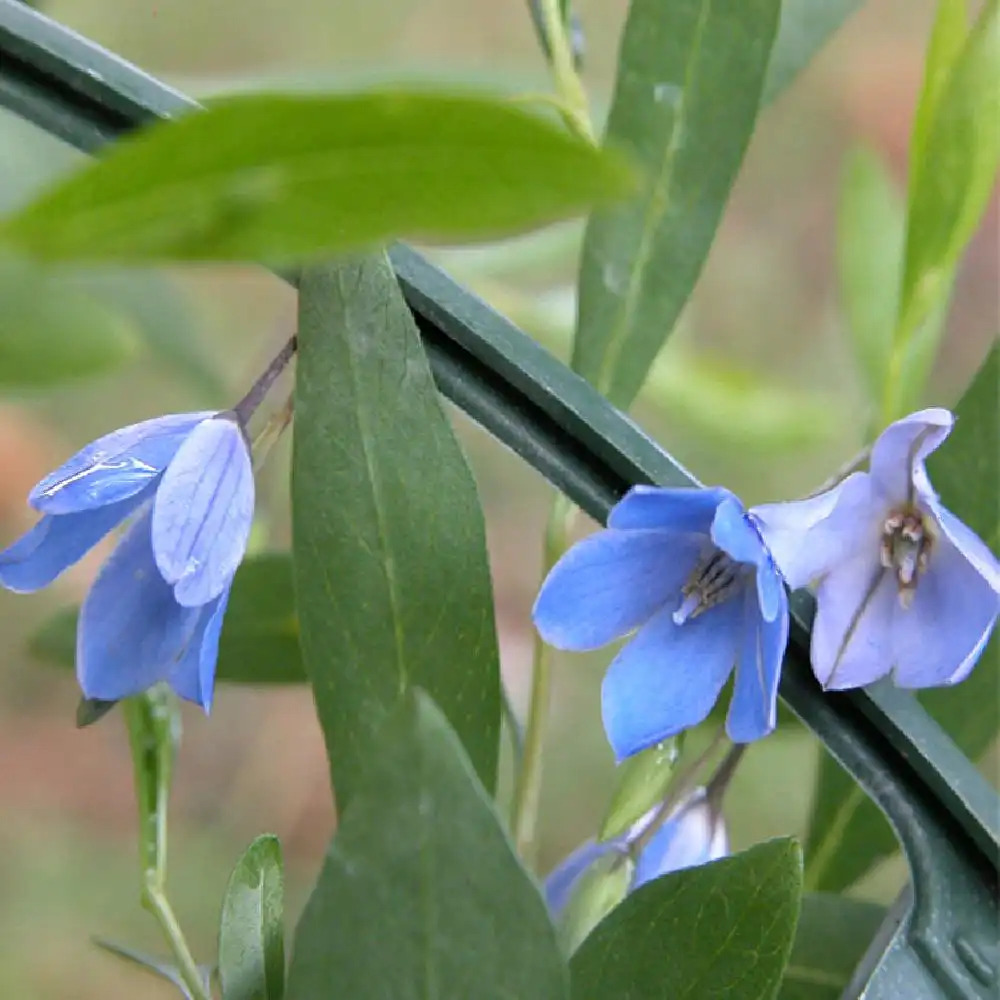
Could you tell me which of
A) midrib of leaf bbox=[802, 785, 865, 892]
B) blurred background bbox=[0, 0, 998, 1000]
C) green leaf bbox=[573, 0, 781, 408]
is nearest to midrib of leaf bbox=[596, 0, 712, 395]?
green leaf bbox=[573, 0, 781, 408]

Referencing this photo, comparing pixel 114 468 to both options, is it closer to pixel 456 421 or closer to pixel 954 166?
pixel 954 166

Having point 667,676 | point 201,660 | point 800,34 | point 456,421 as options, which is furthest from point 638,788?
point 456,421

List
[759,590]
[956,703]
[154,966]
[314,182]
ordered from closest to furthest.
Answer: [314,182] < [759,590] < [154,966] < [956,703]

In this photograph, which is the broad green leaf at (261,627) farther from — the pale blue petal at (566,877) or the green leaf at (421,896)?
the green leaf at (421,896)

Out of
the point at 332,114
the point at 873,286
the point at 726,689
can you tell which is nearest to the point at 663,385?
the point at 873,286

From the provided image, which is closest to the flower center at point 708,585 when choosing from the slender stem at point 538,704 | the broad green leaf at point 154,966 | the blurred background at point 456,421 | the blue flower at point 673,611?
the blue flower at point 673,611

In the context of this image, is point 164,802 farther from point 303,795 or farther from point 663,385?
point 303,795
